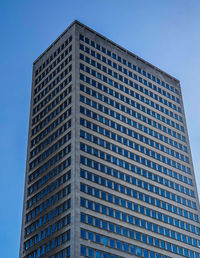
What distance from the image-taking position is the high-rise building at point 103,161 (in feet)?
317

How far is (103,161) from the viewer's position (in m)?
105

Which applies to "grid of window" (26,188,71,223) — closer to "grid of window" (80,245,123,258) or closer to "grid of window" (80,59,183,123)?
"grid of window" (80,245,123,258)

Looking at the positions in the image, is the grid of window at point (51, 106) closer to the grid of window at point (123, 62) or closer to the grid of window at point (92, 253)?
the grid of window at point (123, 62)

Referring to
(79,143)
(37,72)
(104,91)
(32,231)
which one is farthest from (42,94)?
(32,231)

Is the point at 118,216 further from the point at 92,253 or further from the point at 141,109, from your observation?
the point at 141,109

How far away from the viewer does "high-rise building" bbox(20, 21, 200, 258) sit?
9650 cm

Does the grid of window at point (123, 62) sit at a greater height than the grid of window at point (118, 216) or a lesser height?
greater

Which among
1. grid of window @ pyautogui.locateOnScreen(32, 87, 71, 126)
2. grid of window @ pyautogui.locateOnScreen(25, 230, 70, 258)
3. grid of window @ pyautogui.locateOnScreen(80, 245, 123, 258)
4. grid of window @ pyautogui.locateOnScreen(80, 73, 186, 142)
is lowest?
grid of window @ pyautogui.locateOnScreen(80, 245, 123, 258)

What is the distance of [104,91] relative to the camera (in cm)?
11619

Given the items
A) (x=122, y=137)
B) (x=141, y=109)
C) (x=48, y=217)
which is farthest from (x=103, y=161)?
(x=141, y=109)

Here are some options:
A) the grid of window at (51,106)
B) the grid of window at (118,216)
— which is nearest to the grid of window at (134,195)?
the grid of window at (118,216)

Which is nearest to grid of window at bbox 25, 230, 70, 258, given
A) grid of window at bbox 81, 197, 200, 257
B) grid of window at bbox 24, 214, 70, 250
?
grid of window at bbox 24, 214, 70, 250

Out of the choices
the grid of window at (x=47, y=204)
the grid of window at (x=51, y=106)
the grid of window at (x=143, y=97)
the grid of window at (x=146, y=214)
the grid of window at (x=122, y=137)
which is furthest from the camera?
the grid of window at (x=143, y=97)

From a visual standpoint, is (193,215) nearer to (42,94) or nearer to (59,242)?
(59,242)
